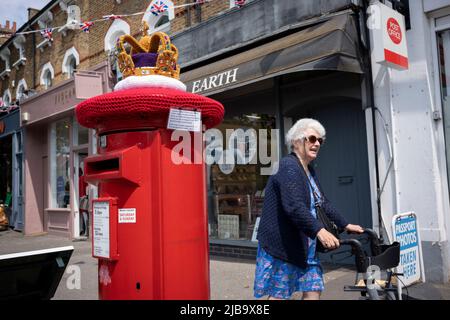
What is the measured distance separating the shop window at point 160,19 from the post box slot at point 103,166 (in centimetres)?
728

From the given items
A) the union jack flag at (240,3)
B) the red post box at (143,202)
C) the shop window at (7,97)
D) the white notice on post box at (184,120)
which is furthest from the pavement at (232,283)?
the shop window at (7,97)

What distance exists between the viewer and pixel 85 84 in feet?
35.2

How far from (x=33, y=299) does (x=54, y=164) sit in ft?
39.5

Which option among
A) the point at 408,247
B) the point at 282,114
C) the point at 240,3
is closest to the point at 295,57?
the point at 282,114

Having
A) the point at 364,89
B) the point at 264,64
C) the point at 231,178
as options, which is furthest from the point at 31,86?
the point at 364,89

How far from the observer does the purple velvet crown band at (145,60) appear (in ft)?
9.66

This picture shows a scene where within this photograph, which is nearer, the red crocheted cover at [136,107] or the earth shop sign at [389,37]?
the red crocheted cover at [136,107]

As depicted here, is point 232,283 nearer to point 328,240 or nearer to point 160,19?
point 328,240

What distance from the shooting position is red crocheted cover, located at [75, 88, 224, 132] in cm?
260

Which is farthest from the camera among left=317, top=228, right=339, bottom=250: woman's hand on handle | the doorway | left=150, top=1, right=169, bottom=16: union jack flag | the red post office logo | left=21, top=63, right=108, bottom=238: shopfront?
left=21, top=63, right=108, bottom=238: shopfront

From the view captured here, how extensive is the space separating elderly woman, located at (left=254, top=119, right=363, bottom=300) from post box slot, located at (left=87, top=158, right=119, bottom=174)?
1119 millimetres

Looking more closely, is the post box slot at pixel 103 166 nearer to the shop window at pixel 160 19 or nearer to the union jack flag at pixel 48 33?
the shop window at pixel 160 19

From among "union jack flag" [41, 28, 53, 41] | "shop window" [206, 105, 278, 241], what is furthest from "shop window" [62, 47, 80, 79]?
"shop window" [206, 105, 278, 241]

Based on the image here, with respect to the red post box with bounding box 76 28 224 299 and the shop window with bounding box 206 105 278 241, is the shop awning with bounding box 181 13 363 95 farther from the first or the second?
the red post box with bounding box 76 28 224 299
